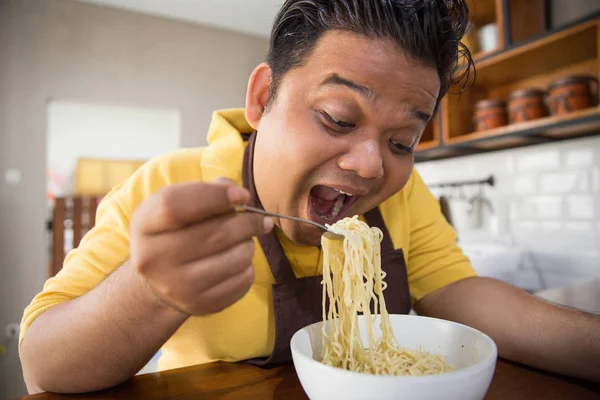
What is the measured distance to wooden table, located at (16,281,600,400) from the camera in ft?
2.31

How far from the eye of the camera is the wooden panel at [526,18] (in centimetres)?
224

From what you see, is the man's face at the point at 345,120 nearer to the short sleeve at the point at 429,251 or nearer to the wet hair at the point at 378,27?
the wet hair at the point at 378,27

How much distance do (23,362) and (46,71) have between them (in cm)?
410

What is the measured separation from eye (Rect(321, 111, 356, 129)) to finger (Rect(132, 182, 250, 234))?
0.33m

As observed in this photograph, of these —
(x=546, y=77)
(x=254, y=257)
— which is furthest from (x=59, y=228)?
(x=546, y=77)

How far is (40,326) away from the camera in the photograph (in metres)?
0.74

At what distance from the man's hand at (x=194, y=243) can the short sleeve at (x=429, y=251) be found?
74cm

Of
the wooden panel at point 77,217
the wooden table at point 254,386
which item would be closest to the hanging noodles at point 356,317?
the wooden table at point 254,386

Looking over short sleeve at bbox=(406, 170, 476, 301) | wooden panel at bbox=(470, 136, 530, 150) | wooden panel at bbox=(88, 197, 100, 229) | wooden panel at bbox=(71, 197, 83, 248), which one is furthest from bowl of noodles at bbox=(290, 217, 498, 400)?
wooden panel at bbox=(71, 197, 83, 248)

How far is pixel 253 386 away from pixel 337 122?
50 cm

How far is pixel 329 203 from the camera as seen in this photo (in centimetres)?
95

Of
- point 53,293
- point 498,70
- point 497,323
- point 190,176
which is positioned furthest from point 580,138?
point 53,293

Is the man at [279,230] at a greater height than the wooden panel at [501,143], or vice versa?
the wooden panel at [501,143]

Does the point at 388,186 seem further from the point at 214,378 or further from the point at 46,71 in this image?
the point at 46,71
